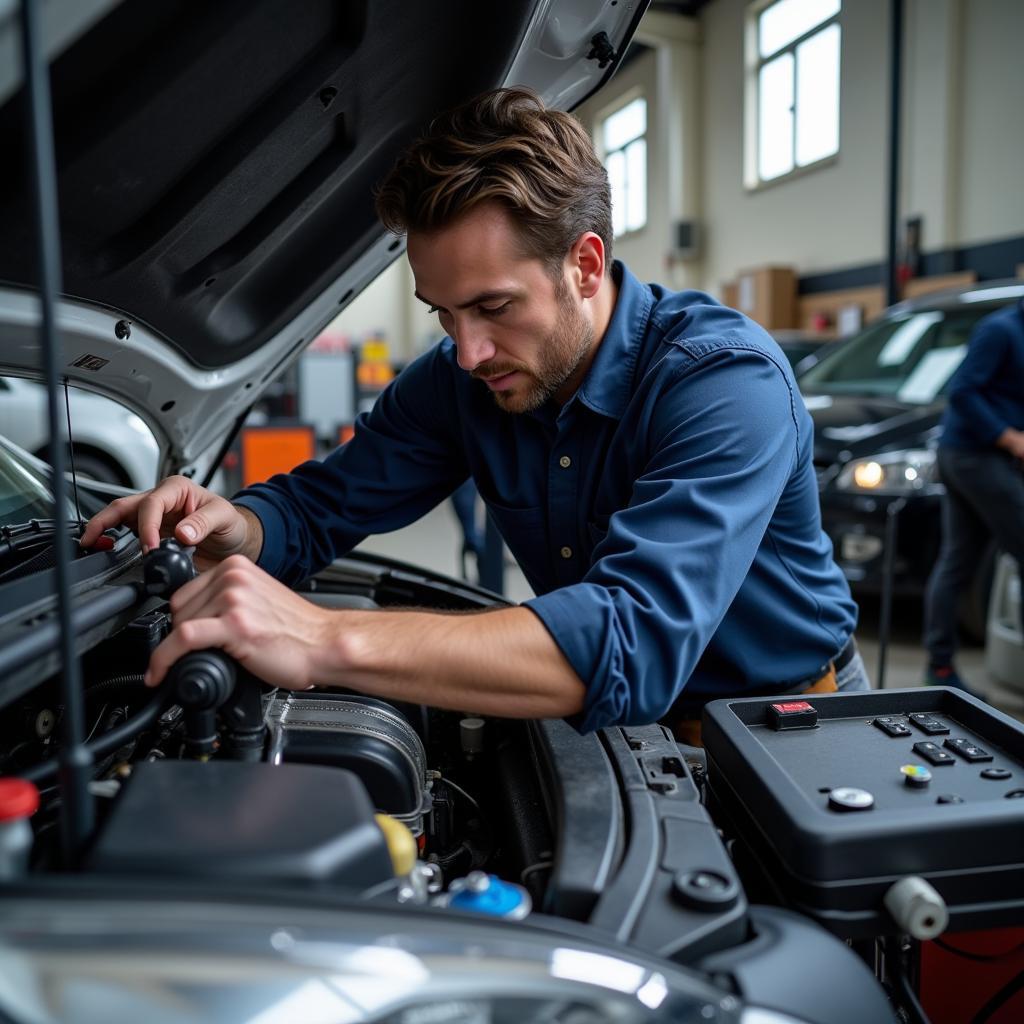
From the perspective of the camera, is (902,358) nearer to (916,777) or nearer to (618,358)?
(618,358)

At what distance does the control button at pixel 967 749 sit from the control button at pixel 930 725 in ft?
0.13

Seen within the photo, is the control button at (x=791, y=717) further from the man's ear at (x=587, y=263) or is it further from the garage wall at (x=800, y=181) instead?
the garage wall at (x=800, y=181)

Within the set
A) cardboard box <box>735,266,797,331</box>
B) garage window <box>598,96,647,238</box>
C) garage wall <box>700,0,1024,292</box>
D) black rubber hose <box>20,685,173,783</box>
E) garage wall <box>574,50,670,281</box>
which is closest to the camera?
black rubber hose <box>20,685,173,783</box>

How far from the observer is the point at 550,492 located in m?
1.42

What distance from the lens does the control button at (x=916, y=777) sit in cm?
92

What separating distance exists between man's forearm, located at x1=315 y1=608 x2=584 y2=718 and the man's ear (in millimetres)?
581

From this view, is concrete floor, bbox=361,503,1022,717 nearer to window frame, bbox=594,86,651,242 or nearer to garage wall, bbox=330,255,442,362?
window frame, bbox=594,86,651,242

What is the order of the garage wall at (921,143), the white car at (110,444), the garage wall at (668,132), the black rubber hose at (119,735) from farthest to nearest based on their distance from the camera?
the garage wall at (668,132) < the garage wall at (921,143) < the white car at (110,444) < the black rubber hose at (119,735)

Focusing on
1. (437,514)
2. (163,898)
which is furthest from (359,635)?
(437,514)

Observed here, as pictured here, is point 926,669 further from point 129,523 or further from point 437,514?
point 437,514

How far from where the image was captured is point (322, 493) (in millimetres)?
1619

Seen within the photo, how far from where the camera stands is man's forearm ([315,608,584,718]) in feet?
2.96

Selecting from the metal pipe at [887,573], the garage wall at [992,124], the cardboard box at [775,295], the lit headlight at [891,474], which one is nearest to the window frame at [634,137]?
the cardboard box at [775,295]

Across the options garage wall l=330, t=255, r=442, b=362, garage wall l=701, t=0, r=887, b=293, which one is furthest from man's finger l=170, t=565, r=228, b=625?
garage wall l=330, t=255, r=442, b=362
